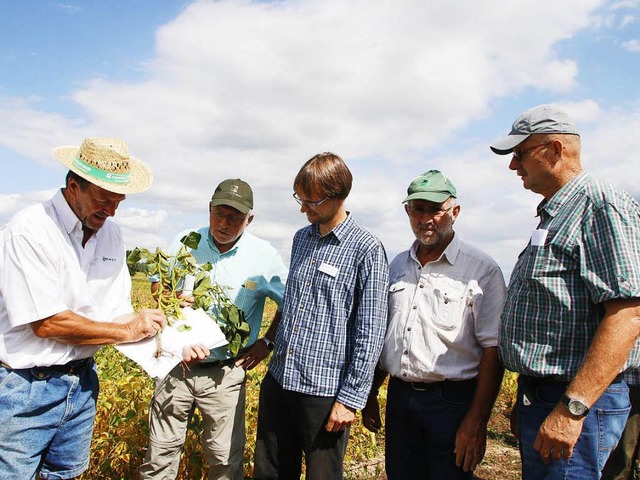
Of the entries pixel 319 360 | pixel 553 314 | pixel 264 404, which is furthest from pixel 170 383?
pixel 553 314

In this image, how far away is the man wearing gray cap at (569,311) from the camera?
6.72ft

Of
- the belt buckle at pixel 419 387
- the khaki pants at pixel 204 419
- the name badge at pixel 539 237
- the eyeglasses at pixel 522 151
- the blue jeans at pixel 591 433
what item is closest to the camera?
the blue jeans at pixel 591 433

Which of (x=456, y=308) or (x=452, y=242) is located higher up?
(x=452, y=242)

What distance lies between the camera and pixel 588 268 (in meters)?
2.15

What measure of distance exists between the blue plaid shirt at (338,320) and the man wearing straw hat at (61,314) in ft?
2.69

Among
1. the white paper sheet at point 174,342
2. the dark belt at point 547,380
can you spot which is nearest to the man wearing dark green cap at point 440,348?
the dark belt at point 547,380

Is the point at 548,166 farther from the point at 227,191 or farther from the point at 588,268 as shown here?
the point at 227,191

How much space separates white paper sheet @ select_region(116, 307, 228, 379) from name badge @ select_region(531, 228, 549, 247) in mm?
1829

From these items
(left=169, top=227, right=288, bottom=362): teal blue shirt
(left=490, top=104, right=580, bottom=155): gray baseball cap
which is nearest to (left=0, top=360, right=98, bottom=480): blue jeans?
(left=169, top=227, right=288, bottom=362): teal blue shirt

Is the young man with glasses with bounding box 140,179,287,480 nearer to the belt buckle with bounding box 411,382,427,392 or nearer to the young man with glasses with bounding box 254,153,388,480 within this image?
the young man with glasses with bounding box 254,153,388,480

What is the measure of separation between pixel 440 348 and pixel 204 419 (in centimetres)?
174

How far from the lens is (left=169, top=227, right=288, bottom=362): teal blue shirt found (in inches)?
138

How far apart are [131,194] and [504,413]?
6.60 metres

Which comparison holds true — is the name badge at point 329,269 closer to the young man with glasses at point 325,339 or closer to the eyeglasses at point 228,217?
the young man with glasses at point 325,339
